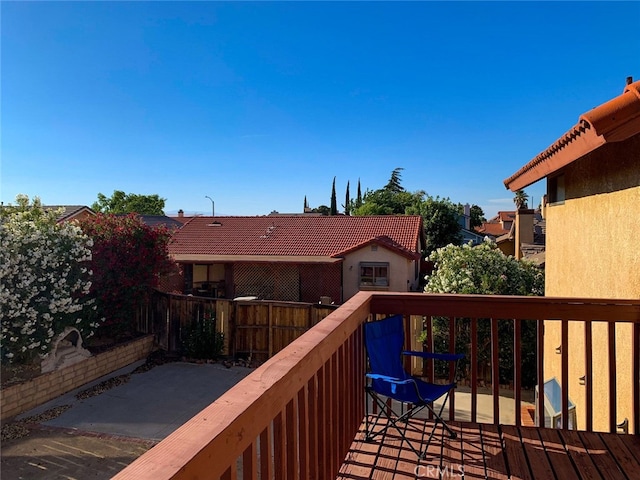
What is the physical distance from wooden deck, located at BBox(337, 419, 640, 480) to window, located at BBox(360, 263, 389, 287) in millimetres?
14087

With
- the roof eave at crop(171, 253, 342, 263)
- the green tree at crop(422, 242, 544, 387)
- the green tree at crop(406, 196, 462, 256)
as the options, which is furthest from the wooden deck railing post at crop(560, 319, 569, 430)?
the green tree at crop(406, 196, 462, 256)

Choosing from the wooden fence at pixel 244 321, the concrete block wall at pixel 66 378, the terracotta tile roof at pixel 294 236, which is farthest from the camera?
the terracotta tile roof at pixel 294 236

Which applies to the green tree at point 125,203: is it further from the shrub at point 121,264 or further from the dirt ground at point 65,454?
the dirt ground at point 65,454

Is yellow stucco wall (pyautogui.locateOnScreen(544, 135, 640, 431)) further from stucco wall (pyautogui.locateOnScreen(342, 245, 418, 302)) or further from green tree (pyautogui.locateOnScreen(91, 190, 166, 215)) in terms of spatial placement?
green tree (pyautogui.locateOnScreen(91, 190, 166, 215))

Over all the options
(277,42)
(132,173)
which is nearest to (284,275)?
(277,42)

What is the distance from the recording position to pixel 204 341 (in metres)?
9.45

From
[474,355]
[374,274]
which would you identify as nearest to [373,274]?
[374,274]

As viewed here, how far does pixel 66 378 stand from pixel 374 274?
11697 mm

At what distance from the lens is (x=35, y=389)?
697 cm

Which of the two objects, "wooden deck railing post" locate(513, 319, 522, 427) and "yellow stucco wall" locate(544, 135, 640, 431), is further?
"yellow stucco wall" locate(544, 135, 640, 431)

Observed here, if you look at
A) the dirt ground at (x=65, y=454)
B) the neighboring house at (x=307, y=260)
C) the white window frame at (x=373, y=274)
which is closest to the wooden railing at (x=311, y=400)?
the dirt ground at (x=65, y=454)

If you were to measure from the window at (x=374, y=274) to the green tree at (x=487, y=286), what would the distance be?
5976 mm

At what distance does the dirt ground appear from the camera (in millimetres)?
4855

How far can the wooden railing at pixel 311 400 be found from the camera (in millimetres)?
808
